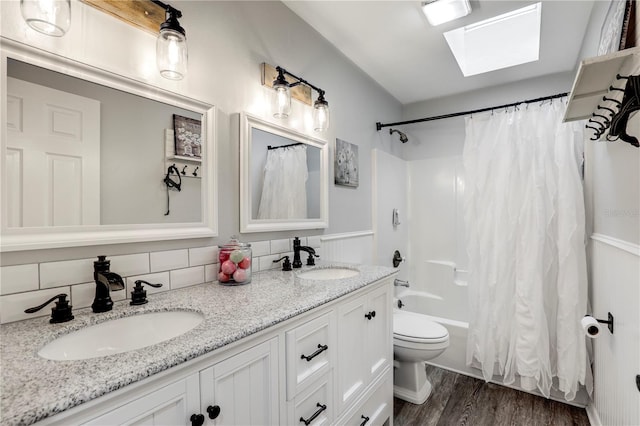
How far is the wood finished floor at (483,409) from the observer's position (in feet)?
6.23

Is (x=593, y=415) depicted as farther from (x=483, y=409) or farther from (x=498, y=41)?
(x=498, y=41)

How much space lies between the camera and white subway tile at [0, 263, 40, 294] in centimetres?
85

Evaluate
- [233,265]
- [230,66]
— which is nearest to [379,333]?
[233,265]

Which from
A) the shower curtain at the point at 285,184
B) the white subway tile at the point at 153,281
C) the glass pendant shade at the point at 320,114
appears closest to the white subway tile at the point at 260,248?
the shower curtain at the point at 285,184

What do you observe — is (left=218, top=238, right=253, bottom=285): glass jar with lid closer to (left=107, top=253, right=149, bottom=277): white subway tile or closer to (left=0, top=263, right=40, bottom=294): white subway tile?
(left=107, top=253, right=149, bottom=277): white subway tile

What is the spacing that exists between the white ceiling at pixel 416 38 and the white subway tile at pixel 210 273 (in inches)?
60.6

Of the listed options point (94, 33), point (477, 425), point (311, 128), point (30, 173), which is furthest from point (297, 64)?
point (477, 425)

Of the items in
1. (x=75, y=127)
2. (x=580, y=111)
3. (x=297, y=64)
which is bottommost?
(x=75, y=127)

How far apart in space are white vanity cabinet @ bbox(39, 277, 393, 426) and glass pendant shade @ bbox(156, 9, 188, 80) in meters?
0.99

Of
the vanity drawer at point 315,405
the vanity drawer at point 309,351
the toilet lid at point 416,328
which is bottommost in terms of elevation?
the toilet lid at point 416,328

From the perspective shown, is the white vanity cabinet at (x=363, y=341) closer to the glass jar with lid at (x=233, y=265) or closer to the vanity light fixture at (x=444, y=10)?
the glass jar with lid at (x=233, y=265)

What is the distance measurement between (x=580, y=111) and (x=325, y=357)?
1535 mm

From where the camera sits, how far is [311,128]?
6.57 feet

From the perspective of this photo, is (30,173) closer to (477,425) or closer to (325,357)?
(325,357)
